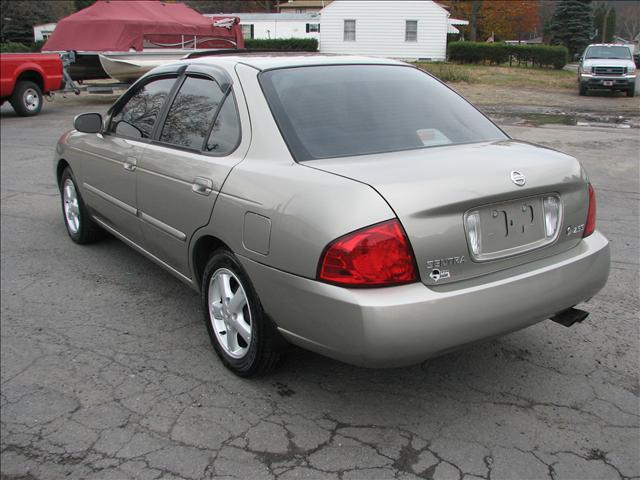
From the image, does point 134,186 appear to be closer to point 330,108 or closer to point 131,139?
point 131,139

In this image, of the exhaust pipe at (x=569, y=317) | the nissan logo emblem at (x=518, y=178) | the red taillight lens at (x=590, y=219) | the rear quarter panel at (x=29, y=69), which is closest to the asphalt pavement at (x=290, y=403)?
the exhaust pipe at (x=569, y=317)

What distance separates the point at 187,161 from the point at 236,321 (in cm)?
98

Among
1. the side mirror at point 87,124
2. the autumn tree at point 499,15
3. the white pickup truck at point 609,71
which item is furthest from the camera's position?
the autumn tree at point 499,15

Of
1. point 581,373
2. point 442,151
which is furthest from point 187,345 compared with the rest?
point 581,373

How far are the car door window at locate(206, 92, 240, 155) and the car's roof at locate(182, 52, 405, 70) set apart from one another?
0.28 m

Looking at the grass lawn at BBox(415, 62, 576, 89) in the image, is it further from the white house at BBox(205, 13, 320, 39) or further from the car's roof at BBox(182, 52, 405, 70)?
the car's roof at BBox(182, 52, 405, 70)

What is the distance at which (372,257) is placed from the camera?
256 centimetres

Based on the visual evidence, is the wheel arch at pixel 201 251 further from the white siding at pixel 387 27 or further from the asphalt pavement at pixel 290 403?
the white siding at pixel 387 27

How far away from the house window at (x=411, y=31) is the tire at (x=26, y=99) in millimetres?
25460

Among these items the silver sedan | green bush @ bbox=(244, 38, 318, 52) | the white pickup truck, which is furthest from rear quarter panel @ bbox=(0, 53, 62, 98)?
green bush @ bbox=(244, 38, 318, 52)

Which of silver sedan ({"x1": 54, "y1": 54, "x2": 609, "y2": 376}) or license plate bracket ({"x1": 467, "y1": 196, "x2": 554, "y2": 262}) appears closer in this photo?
silver sedan ({"x1": 54, "y1": 54, "x2": 609, "y2": 376})

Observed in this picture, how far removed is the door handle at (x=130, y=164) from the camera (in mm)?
4199

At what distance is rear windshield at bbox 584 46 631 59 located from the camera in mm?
21109

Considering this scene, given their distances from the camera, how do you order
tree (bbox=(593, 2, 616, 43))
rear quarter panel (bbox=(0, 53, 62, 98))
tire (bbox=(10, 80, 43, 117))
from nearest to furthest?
rear quarter panel (bbox=(0, 53, 62, 98)) < tire (bbox=(10, 80, 43, 117)) < tree (bbox=(593, 2, 616, 43))
